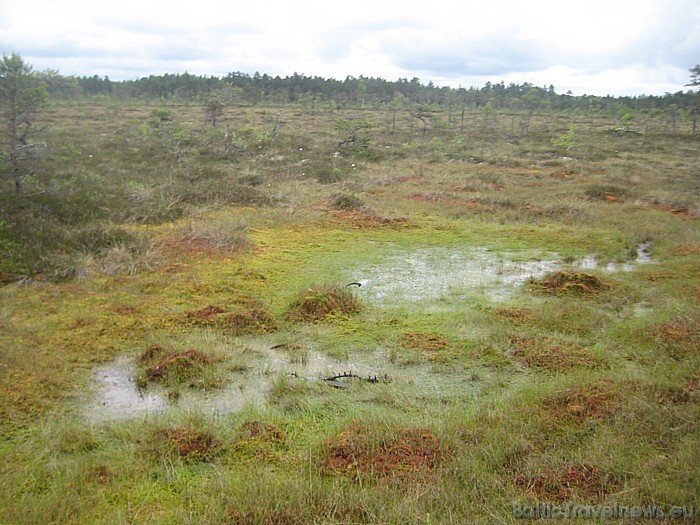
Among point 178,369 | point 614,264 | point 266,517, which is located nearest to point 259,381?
point 178,369

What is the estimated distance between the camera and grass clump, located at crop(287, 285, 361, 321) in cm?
812

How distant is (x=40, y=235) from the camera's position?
33.8 feet

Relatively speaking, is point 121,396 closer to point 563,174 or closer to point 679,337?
point 679,337

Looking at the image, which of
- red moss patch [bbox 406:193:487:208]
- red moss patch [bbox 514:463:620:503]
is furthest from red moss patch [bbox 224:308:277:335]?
red moss patch [bbox 406:193:487:208]

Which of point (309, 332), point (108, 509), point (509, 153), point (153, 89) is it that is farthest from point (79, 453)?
point (153, 89)

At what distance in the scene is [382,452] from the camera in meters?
4.46

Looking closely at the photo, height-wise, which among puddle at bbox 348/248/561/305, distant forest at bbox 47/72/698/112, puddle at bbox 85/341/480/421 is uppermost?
distant forest at bbox 47/72/698/112

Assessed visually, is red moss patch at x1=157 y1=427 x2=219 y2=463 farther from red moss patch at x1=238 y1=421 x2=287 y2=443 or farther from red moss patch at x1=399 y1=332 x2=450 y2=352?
red moss patch at x1=399 y1=332 x2=450 y2=352

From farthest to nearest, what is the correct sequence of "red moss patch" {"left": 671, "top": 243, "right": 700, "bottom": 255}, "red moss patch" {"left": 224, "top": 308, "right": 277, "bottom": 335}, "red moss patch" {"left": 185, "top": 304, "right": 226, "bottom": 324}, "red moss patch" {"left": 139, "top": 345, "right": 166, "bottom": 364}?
"red moss patch" {"left": 671, "top": 243, "right": 700, "bottom": 255} → "red moss patch" {"left": 185, "top": 304, "right": 226, "bottom": 324} → "red moss patch" {"left": 224, "top": 308, "right": 277, "bottom": 335} → "red moss patch" {"left": 139, "top": 345, "right": 166, "bottom": 364}

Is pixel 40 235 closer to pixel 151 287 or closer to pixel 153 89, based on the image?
pixel 151 287

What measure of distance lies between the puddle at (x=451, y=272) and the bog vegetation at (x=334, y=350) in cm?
8

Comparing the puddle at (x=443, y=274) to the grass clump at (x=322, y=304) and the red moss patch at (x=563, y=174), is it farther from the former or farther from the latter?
the red moss patch at (x=563, y=174)

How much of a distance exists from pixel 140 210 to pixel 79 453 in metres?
10.6

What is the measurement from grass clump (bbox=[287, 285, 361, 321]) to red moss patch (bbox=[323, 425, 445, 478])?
11.2ft
